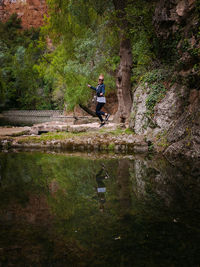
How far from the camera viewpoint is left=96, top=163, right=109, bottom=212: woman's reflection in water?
13.5 ft

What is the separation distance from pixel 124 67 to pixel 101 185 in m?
10.4

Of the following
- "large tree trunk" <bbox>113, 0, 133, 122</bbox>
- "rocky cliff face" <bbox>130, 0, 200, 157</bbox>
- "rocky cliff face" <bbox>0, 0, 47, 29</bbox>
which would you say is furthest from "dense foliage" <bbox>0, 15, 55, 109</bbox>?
"rocky cliff face" <bbox>130, 0, 200, 157</bbox>

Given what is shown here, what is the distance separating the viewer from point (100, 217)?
346cm

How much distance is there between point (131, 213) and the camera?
141 inches

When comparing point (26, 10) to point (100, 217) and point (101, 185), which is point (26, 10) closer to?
point (101, 185)

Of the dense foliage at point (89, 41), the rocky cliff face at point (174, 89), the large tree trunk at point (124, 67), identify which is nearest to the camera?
the rocky cliff face at point (174, 89)

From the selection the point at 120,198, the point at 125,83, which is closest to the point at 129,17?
the point at 125,83

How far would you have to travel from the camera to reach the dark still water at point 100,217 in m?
2.57

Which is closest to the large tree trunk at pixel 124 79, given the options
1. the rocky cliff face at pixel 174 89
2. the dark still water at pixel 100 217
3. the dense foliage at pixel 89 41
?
the dense foliage at pixel 89 41

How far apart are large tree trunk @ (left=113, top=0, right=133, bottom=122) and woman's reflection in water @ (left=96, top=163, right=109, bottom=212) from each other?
810cm

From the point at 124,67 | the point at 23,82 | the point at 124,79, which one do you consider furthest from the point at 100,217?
the point at 23,82

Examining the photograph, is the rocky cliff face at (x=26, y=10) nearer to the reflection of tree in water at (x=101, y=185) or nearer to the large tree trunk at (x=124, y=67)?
Result: the large tree trunk at (x=124, y=67)

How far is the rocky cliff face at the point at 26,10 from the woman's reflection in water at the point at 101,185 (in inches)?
3125

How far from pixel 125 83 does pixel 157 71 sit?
128 inches
